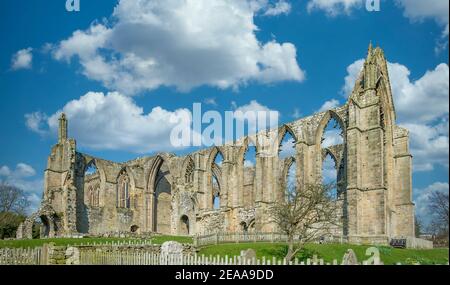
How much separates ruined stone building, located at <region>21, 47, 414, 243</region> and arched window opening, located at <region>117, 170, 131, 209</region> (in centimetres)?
11

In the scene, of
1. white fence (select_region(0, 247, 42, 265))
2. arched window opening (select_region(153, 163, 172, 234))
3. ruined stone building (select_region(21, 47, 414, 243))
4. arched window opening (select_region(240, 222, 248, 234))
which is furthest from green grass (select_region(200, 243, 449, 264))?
arched window opening (select_region(153, 163, 172, 234))

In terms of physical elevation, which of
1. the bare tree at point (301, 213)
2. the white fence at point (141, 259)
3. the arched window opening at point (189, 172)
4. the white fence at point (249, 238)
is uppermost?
the arched window opening at point (189, 172)

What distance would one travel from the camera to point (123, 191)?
52.1m

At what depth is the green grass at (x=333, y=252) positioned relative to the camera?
23.3m

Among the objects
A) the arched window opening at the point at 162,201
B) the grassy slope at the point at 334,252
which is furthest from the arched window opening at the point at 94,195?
the grassy slope at the point at 334,252

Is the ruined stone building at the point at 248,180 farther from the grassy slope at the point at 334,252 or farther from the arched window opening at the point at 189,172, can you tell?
the grassy slope at the point at 334,252

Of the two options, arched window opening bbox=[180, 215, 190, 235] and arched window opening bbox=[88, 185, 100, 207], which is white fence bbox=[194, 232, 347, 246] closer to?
arched window opening bbox=[180, 215, 190, 235]

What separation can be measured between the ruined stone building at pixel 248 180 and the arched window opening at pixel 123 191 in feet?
0.35

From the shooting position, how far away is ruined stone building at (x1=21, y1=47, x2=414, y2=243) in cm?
3186

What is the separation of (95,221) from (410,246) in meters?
27.8

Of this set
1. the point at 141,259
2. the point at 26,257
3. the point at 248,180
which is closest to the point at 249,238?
the point at 141,259
